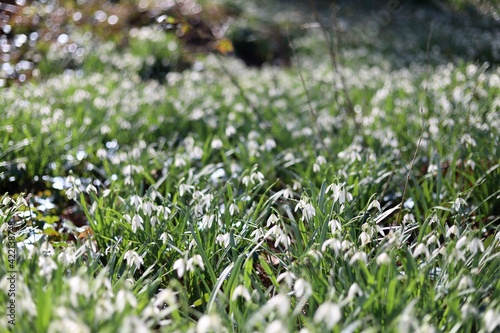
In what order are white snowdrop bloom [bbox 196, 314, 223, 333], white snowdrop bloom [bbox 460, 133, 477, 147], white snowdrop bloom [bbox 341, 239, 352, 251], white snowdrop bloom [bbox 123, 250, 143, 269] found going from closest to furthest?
1. white snowdrop bloom [bbox 196, 314, 223, 333]
2. white snowdrop bloom [bbox 341, 239, 352, 251]
3. white snowdrop bloom [bbox 123, 250, 143, 269]
4. white snowdrop bloom [bbox 460, 133, 477, 147]

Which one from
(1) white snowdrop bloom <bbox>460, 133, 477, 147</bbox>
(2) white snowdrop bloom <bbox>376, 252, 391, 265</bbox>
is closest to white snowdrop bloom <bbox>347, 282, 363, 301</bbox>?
(2) white snowdrop bloom <bbox>376, 252, 391, 265</bbox>

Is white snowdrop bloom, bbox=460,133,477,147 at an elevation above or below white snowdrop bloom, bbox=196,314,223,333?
below

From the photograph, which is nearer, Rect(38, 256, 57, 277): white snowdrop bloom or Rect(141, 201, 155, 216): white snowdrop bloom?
Rect(38, 256, 57, 277): white snowdrop bloom

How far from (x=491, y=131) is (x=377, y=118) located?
1.10 metres

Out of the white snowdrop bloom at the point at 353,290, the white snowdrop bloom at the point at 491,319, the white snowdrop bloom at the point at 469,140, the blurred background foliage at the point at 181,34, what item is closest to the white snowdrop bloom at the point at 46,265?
the white snowdrop bloom at the point at 353,290

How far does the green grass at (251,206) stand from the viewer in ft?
5.11

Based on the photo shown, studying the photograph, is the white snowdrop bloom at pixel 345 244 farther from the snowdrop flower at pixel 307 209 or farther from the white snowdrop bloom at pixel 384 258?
the snowdrop flower at pixel 307 209

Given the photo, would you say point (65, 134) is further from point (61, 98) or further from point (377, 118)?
point (377, 118)

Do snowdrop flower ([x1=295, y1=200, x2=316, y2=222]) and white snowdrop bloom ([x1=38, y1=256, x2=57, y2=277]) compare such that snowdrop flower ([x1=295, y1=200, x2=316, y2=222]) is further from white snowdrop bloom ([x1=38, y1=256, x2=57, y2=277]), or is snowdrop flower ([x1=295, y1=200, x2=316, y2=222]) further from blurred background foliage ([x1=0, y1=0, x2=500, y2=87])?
blurred background foliage ([x1=0, y1=0, x2=500, y2=87])

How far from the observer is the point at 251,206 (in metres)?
2.76

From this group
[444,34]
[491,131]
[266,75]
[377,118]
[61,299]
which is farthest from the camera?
[444,34]

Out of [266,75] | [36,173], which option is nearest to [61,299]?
[36,173]

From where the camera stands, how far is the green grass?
5.11 ft

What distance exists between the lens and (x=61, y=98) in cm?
456
